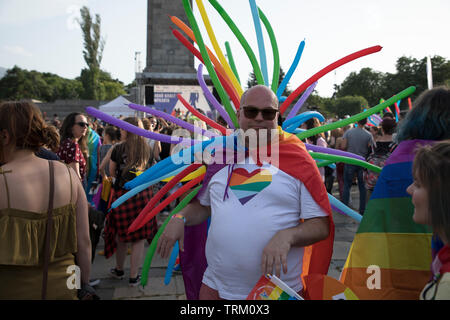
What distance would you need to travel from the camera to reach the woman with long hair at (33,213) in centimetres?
165

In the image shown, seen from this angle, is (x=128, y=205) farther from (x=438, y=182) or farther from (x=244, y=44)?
(x=438, y=182)

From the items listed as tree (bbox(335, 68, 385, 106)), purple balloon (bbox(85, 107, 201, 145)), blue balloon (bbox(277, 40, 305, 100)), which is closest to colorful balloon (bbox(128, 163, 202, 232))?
purple balloon (bbox(85, 107, 201, 145))

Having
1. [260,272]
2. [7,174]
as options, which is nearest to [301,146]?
[260,272]

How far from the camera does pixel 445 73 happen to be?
1855 inches

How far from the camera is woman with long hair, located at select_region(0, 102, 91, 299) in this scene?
1.65 metres

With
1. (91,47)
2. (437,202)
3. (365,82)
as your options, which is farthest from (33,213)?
(365,82)

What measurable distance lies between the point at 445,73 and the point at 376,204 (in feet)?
179

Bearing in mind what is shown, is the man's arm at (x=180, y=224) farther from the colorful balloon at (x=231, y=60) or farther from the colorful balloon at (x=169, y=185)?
the colorful balloon at (x=231, y=60)

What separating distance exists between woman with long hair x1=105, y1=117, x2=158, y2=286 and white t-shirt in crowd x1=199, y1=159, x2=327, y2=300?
2117 millimetres

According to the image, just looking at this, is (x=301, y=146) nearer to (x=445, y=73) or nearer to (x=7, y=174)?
(x=7, y=174)

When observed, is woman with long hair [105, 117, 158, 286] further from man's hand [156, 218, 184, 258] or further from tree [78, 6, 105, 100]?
tree [78, 6, 105, 100]

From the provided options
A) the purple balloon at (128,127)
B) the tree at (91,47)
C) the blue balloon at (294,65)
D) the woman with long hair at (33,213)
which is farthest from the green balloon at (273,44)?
the tree at (91,47)

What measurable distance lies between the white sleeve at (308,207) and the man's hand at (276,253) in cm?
13

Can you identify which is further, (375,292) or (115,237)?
(115,237)
